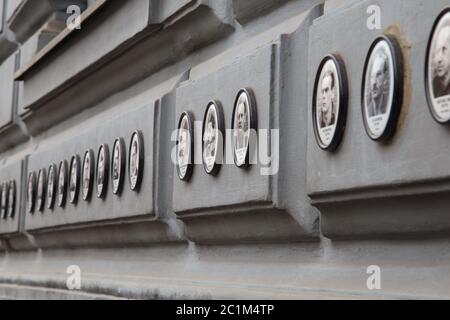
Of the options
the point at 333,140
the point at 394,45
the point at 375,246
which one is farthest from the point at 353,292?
the point at 394,45

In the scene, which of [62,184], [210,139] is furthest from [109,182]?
[210,139]

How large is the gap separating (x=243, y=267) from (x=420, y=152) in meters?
0.94

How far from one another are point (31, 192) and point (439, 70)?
3298 mm

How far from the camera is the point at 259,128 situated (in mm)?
2500

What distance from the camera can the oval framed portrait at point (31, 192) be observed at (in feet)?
15.9

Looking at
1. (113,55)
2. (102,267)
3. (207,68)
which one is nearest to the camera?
(207,68)

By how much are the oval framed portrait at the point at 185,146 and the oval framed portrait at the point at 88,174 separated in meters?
0.90

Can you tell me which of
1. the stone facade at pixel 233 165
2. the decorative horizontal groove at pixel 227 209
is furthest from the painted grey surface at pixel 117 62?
the decorative horizontal groove at pixel 227 209

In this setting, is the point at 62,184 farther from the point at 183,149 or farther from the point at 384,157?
the point at 384,157

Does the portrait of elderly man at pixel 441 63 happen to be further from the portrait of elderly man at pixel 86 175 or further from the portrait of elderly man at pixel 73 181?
the portrait of elderly man at pixel 73 181

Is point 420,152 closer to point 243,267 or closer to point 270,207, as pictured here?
point 270,207

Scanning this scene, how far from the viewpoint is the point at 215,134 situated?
9.02ft

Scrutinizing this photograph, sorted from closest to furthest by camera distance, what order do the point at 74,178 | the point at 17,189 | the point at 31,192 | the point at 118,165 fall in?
→ the point at 118,165 < the point at 74,178 < the point at 31,192 < the point at 17,189

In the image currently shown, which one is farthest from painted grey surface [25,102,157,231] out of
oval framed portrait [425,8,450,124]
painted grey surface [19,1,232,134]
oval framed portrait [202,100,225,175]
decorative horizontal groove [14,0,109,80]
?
oval framed portrait [425,8,450,124]
